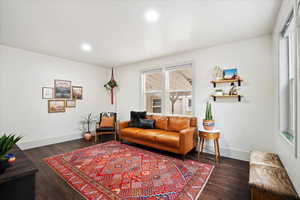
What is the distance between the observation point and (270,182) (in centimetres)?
137

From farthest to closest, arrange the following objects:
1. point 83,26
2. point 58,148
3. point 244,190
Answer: point 58,148 < point 83,26 < point 244,190

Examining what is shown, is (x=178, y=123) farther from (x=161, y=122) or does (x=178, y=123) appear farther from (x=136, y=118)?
(x=136, y=118)

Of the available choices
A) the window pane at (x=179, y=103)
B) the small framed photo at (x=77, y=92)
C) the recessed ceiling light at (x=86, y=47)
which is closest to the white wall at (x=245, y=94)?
the window pane at (x=179, y=103)

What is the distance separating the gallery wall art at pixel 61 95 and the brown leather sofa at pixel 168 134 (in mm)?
1943

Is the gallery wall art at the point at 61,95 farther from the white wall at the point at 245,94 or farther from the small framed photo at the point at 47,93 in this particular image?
the white wall at the point at 245,94

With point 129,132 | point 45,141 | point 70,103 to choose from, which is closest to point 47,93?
point 70,103

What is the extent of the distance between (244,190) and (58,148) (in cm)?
411

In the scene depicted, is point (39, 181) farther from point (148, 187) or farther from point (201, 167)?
point (201, 167)

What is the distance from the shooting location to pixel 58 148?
3.51 m

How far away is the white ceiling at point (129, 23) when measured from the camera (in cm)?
187

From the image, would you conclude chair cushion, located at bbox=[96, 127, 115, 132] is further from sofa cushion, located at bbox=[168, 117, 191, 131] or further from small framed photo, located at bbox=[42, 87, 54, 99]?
sofa cushion, located at bbox=[168, 117, 191, 131]

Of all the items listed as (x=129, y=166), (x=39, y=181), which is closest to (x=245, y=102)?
(x=129, y=166)

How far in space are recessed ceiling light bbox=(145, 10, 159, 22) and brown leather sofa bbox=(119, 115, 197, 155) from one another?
7.11 ft

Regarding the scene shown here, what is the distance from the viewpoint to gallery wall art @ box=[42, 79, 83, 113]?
3863 millimetres
